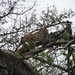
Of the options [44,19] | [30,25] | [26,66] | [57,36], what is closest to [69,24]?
[57,36]

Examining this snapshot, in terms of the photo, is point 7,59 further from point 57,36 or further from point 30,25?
point 30,25

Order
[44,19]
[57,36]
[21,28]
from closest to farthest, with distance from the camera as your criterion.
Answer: [57,36] → [44,19] → [21,28]

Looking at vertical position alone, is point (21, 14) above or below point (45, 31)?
above

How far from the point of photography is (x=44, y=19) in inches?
258

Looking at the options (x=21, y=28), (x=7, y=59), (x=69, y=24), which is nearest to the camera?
(x=69, y=24)

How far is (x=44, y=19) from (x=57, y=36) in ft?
10.9

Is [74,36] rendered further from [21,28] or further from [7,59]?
[21,28]

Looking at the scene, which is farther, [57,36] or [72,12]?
[72,12]

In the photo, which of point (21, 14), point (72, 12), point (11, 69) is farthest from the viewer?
point (21, 14)

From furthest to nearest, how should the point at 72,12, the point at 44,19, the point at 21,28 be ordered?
the point at 21,28
the point at 72,12
the point at 44,19

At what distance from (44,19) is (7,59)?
3.78 meters

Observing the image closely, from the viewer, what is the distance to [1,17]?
911 cm

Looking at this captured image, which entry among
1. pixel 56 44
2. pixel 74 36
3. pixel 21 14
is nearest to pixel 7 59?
pixel 56 44

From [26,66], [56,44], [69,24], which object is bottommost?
[26,66]
